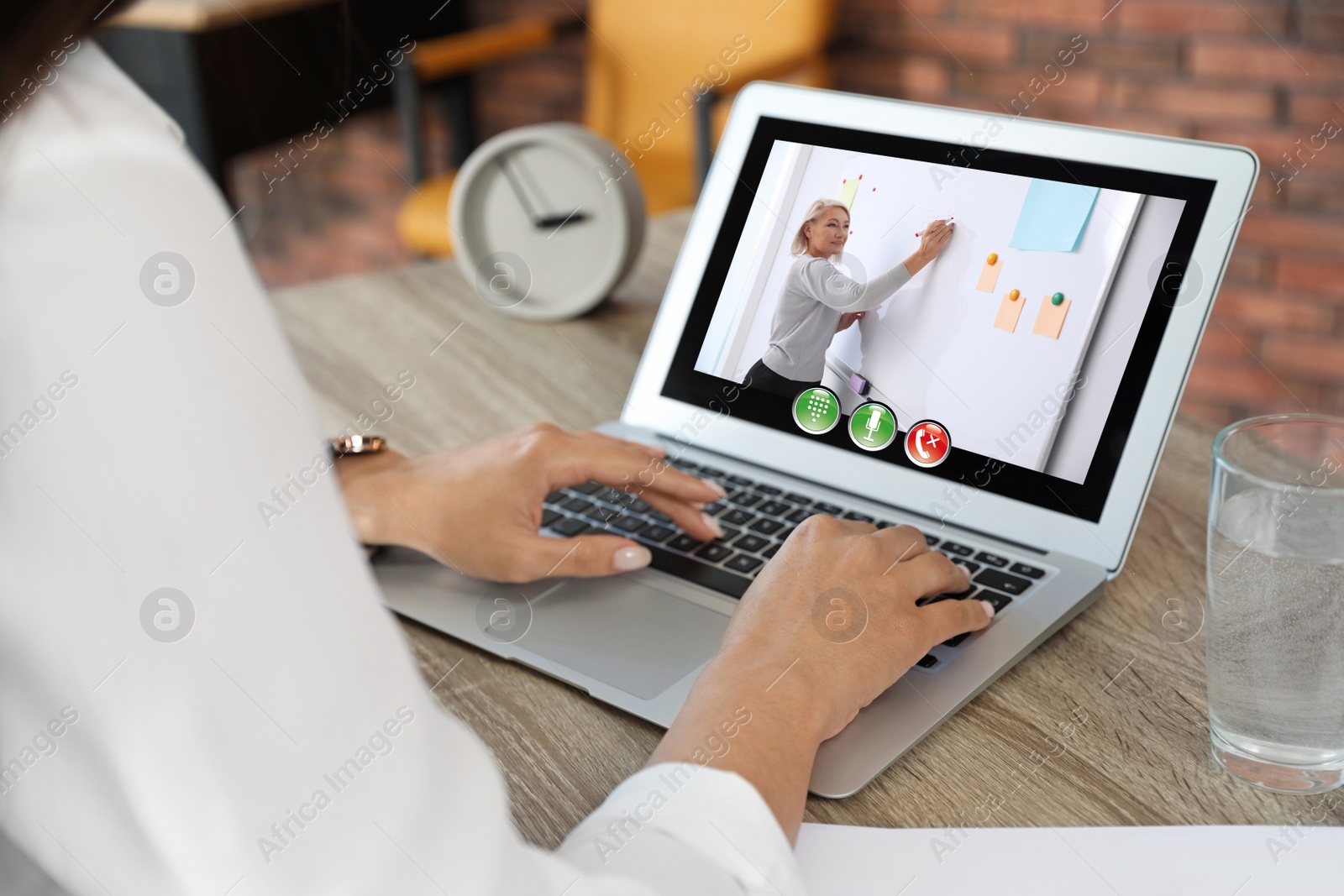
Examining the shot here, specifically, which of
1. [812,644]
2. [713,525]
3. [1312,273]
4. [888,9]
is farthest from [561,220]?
[1312,273]

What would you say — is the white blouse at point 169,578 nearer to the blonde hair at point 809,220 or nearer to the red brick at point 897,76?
the blonde hair at point 809,220

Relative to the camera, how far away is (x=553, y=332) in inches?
45.8

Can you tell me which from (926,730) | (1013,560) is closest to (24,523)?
(926,730)

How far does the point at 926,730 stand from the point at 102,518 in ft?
1.32

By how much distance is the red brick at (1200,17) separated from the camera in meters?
2.01

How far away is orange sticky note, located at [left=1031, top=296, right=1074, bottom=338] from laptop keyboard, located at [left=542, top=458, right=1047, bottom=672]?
0.46 feet

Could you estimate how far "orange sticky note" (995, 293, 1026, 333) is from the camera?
744 millimetres

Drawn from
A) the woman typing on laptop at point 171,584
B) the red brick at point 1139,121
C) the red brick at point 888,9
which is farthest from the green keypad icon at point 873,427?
the red brick at point 888,9

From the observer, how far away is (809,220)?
824mm

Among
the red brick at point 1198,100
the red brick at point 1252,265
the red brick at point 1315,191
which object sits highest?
the red brick at point 1198,100

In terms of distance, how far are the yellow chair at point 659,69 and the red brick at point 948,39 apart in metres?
0.22

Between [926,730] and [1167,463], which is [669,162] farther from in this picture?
[926,730]

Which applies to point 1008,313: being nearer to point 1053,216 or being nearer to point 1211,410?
point 1053,216

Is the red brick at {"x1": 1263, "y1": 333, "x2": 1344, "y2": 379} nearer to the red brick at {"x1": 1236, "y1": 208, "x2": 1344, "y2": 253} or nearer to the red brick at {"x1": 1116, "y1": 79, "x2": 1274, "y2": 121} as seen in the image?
the red brick at {"x1": 1236, "y1": 208, "x2": 1344, "y2": 253}
